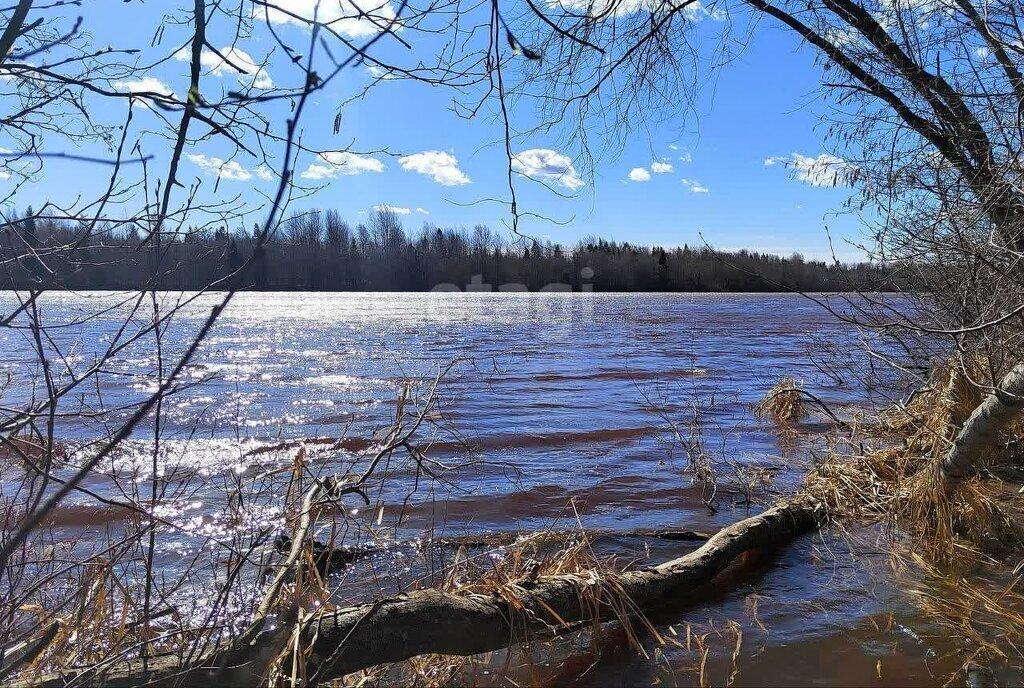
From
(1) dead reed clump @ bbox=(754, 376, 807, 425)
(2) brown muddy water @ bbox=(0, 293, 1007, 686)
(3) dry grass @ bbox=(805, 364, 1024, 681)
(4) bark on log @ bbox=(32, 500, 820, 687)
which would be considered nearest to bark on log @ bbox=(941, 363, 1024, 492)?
(3) dry grass @ bbox=(805, 364, 1024, 681)

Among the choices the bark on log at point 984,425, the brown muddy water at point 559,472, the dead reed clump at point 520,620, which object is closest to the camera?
the dead reed clump at point 520,620

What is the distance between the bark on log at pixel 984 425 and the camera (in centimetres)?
364

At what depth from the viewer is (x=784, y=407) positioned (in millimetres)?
11055

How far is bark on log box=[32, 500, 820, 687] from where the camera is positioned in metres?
2.30

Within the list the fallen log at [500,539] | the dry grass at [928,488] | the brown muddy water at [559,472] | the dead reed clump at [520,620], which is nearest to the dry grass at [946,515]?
the dry grass at [928,488]

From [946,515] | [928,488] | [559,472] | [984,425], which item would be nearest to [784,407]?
[559,472]

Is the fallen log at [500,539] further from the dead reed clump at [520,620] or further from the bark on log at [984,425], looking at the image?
the bark on log at [984,425]

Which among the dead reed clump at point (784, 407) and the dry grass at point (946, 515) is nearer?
the dry grass at point (946, 515)

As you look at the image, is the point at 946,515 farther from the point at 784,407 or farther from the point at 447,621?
the point at 784,407

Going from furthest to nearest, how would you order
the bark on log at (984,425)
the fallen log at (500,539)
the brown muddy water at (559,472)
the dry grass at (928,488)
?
the fallen log at (500,539) → the dry grass at (928,488) → the bark on log at (984,425) → the brown muddy water at (559,472)

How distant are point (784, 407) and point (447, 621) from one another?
9.36m

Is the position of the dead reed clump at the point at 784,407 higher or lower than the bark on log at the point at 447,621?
lower

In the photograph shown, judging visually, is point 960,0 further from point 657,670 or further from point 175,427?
point 175,427

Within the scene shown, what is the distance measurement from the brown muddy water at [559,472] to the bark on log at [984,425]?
2.57 ft
